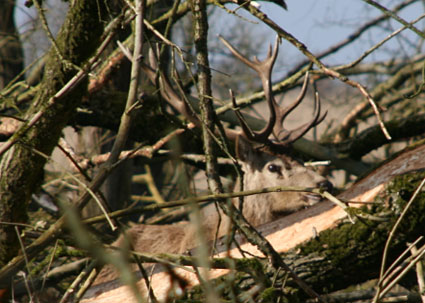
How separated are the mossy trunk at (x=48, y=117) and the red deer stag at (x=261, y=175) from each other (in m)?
1.86

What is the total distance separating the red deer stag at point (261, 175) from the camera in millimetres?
5527

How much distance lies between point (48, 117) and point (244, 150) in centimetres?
306

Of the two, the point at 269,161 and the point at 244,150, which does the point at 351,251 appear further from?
the point at 244,150

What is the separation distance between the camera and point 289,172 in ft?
19.6

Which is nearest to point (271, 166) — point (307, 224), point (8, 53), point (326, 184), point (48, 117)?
point (326, 184)

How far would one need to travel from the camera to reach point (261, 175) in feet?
20.1

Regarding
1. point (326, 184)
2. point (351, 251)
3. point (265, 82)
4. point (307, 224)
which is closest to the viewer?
point (351, 251)

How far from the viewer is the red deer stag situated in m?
5.53

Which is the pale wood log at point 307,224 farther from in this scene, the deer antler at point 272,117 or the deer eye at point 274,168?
the deer eye at point 274,168

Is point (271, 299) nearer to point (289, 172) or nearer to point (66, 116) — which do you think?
point (66, 116)

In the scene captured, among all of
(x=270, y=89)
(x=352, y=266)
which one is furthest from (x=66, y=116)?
(x=270, y=89)

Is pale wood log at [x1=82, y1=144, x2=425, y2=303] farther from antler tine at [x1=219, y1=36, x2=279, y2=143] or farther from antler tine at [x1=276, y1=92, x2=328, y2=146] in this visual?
antler tine at [x1=276, y1=92, x2=328, y2=146]

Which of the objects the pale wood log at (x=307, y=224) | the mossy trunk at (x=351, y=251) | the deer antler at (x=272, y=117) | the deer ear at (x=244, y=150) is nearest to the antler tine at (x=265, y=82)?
the deer antler at (x=272, y=117)

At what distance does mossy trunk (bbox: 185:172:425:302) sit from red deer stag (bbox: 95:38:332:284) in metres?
1.90
